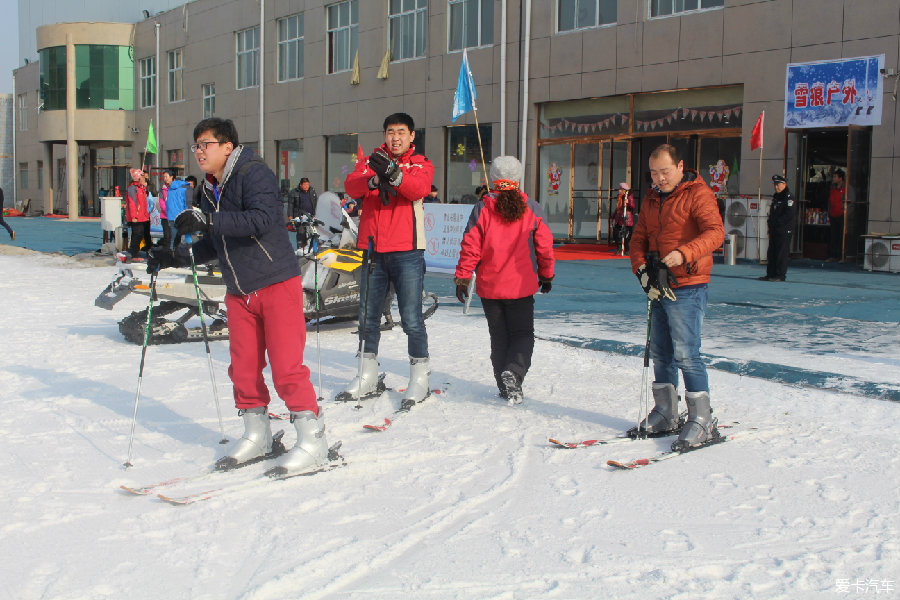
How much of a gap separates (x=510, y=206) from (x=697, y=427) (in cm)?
198

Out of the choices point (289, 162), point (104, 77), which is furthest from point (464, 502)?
point (104, 77)

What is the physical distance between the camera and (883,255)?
650 inches

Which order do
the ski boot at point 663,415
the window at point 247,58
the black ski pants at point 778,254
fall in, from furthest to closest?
the window at point 247,58
the black ski pants at point 778,254
the ski boot at point 663,415

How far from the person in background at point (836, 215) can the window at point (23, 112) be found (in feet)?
178

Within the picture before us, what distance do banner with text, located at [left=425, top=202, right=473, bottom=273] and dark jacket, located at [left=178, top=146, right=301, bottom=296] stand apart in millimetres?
10942

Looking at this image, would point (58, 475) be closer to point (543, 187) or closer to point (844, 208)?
point (844, 208)

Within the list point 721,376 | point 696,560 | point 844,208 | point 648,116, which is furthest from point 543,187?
point 696,560

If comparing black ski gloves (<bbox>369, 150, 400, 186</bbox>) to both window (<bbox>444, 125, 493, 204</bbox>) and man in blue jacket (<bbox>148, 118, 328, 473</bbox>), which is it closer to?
man in blue jacket (<bbox>148, 118, 328, 473</bbox>)

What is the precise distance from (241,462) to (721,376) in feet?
13.3

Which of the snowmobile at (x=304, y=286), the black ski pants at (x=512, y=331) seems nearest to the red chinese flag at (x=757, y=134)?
the snowmobile at (x=304, y=286)

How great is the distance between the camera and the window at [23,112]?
59656 mm

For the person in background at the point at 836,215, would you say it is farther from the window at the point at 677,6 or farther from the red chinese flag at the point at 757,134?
the window at the point at 677,6

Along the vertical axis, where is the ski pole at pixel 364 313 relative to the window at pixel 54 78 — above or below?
below

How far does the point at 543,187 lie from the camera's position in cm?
2438
